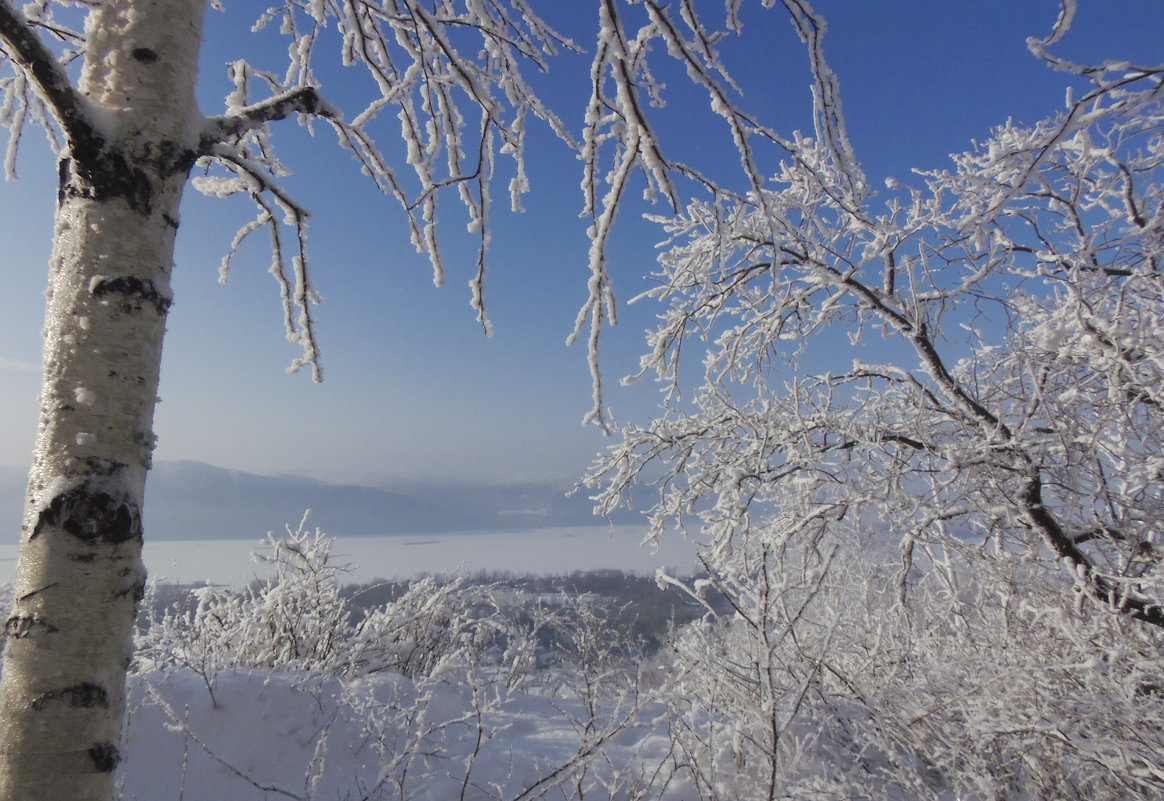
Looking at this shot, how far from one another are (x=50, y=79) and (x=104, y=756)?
104cm

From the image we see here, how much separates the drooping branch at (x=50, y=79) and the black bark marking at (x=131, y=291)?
212 mm

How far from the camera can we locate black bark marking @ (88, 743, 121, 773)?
79 cm

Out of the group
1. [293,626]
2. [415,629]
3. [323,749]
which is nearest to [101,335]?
[323,749]

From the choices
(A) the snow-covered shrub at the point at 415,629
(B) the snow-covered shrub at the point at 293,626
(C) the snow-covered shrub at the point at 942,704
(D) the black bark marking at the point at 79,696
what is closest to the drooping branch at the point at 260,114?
(D) the black bark marking at the point at 79,696

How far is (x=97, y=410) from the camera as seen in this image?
85 cm

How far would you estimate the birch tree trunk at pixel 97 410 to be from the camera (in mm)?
781

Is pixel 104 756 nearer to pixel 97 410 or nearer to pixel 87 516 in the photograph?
pixel 87 516

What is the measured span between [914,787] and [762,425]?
2525mm

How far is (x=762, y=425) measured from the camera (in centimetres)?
451

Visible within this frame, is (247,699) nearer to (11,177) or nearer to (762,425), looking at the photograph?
(11,177)

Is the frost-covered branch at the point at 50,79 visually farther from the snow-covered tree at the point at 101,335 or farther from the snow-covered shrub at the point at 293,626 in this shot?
the snow-covered shrub at the point at 293,626

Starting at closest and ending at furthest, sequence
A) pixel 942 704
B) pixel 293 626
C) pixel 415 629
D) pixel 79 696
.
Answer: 1. pixel 79 696
2. pixel 942 704
3. pixel 293 626
4. pixel 415 629

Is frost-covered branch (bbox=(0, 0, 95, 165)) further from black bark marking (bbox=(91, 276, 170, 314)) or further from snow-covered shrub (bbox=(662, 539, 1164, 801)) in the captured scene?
snow-covered shrub (bbox=(662, 539, 1164, 801))

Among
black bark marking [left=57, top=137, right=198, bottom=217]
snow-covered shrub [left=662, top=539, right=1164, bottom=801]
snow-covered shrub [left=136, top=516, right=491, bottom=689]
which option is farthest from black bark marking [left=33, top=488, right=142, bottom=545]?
snow-covered shrub [left=136, top=516, right=491, bottom=689]
